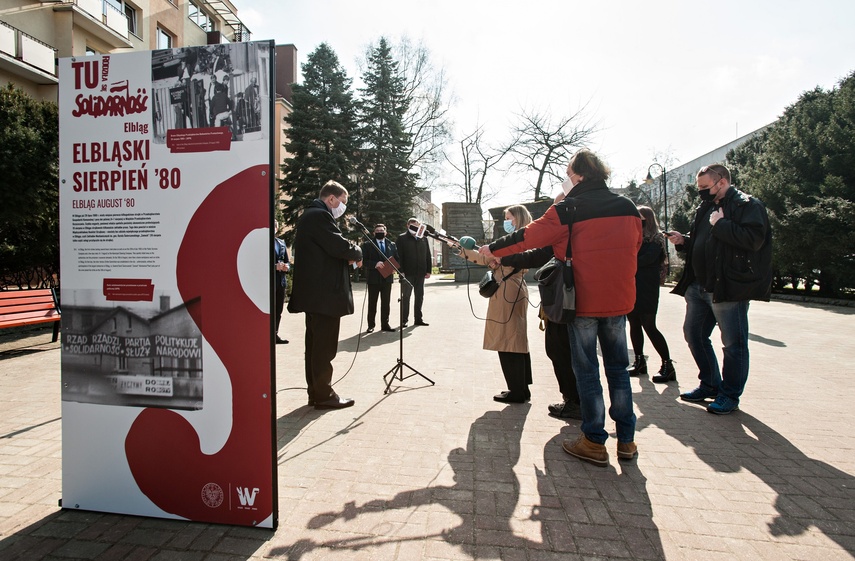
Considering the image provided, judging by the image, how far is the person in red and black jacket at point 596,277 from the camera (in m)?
3.32

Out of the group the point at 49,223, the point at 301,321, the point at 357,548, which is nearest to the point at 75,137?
the point at 357,548

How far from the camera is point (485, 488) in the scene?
3104 mm

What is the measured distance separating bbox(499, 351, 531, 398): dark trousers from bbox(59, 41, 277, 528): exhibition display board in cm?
284

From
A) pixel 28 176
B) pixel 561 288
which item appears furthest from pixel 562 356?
pixel 28 176

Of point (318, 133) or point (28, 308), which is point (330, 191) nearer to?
point (28, 308)

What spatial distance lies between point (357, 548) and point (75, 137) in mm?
2555

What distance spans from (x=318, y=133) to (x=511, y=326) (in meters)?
28.3

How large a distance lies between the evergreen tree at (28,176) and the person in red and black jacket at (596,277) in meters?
10.1

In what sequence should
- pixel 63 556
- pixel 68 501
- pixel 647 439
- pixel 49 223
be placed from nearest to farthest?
pixel 63 556
pixel 68 501
pixel 647 439
pixel 49 223

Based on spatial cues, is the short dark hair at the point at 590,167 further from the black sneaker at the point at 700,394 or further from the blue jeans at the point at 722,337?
the black sneaker at the point at 700,394

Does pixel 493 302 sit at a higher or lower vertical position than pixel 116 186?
lower

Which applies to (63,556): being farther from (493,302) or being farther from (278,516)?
(493,302)

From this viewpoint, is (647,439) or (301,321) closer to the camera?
(647,439)

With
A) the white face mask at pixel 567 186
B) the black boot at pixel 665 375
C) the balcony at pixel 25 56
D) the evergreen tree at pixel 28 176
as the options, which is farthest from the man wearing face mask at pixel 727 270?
the balcony at pixel 25 56
